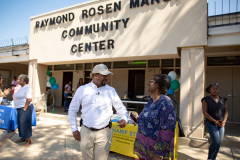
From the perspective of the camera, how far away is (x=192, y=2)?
518 centimetres

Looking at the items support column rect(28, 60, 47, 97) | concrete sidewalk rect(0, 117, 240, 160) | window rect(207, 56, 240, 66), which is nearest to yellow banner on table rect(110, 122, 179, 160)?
concrete sidewalk rect(0, 117, 240, 160)

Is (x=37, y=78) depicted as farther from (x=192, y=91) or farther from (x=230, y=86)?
(x=230, y=86)

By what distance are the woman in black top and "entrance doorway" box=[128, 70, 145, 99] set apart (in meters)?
5.68

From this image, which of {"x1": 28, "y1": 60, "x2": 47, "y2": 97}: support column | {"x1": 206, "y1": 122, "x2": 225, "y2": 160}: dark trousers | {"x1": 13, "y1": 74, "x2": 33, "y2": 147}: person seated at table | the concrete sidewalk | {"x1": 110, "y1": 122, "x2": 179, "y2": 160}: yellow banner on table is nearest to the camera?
{"x1": 206, "y1": 122, "x2": 225, "y2": 160}: dark trousers

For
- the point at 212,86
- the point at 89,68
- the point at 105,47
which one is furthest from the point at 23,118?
the point at 89,68

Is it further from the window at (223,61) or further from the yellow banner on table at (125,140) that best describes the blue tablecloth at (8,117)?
the window at (223,61)

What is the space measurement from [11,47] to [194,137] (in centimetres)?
1036

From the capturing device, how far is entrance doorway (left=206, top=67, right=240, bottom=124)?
715 centimetres

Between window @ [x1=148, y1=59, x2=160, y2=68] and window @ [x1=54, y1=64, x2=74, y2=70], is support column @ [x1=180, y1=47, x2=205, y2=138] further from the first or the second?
window @ [x1=54, y1=64, x2=74, y2=70]

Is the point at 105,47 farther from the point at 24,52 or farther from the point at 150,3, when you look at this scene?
the point at 24,52

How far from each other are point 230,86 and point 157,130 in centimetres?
685

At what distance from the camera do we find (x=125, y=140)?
3.92 metres

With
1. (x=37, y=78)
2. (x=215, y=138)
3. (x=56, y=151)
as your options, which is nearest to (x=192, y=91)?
(x=215, y=138)

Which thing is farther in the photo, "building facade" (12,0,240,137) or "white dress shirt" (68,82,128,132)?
"building facade" (12,0,240,137)
